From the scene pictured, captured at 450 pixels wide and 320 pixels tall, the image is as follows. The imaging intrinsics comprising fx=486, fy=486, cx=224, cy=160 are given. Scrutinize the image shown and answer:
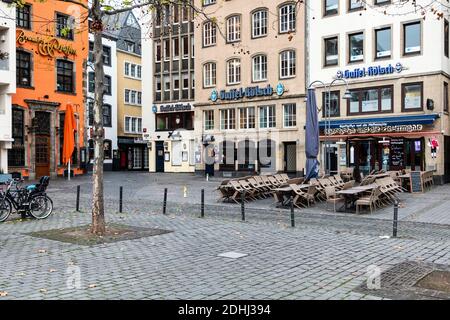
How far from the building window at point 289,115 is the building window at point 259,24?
19.2 ft

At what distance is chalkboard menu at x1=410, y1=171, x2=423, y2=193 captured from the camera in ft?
74.1

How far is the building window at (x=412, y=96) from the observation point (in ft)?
92.3

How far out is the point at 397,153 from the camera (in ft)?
93.9

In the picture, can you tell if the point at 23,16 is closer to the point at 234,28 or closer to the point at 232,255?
the point at 234,28

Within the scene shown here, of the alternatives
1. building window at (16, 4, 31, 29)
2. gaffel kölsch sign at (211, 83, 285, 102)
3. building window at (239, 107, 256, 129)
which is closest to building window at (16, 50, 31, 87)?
building window at (16, 4, 31, 29)

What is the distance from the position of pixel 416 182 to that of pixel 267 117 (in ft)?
50.1

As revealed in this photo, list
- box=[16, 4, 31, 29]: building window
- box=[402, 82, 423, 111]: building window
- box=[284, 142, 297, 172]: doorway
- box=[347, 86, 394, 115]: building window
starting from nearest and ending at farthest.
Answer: box=[402, 82, 423, 111]: building window < box=[347, 86, 394, 115]: building window < box=[16, 4, 31, 29]: building window < box=[284, 142, 297, 172]: doorway

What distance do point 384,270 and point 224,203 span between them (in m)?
11.0

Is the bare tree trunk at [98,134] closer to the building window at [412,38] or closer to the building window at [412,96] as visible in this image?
the building window at [412,96]

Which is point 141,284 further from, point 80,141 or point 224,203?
point 80,141

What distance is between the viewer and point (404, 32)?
28.7 metres

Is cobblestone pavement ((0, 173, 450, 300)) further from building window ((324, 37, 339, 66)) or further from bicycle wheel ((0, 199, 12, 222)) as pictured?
building window ((324, 37, 339, 66))

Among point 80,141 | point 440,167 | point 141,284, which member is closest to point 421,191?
point 440,167

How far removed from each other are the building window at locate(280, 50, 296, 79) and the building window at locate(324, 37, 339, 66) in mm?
2734
